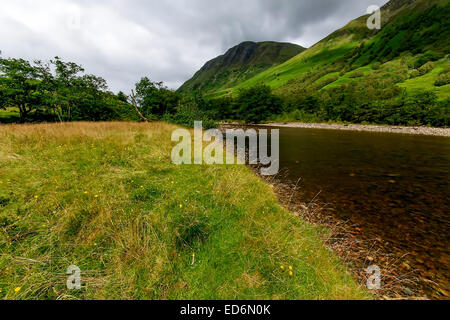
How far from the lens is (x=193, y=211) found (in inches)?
169

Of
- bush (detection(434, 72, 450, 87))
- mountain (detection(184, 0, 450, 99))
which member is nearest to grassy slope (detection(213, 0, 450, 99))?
mountain (detection(184, 0, 450, 99))

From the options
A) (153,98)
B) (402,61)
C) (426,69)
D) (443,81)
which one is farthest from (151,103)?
(402,61)

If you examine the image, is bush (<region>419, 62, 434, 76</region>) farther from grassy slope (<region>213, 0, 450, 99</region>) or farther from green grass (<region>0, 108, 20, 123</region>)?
green grass (<region>0, 108, 20, 123</region>)

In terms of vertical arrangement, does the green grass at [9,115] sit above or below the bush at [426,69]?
below

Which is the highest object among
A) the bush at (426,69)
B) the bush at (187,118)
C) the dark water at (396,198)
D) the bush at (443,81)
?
the bush at (426,69)

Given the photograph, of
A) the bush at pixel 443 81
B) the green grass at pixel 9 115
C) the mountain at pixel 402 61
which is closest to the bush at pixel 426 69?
the mountain at pixel 402 61

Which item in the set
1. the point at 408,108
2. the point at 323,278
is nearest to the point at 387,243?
the point at 323,278

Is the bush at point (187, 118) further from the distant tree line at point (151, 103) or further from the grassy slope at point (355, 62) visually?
the grassy slope at point (355, 62)

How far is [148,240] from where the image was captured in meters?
3.21

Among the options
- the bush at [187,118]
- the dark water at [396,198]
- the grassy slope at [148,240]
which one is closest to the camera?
the grassy slope at [148,240]

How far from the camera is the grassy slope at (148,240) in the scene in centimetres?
258

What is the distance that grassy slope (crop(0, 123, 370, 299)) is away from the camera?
2582mm
